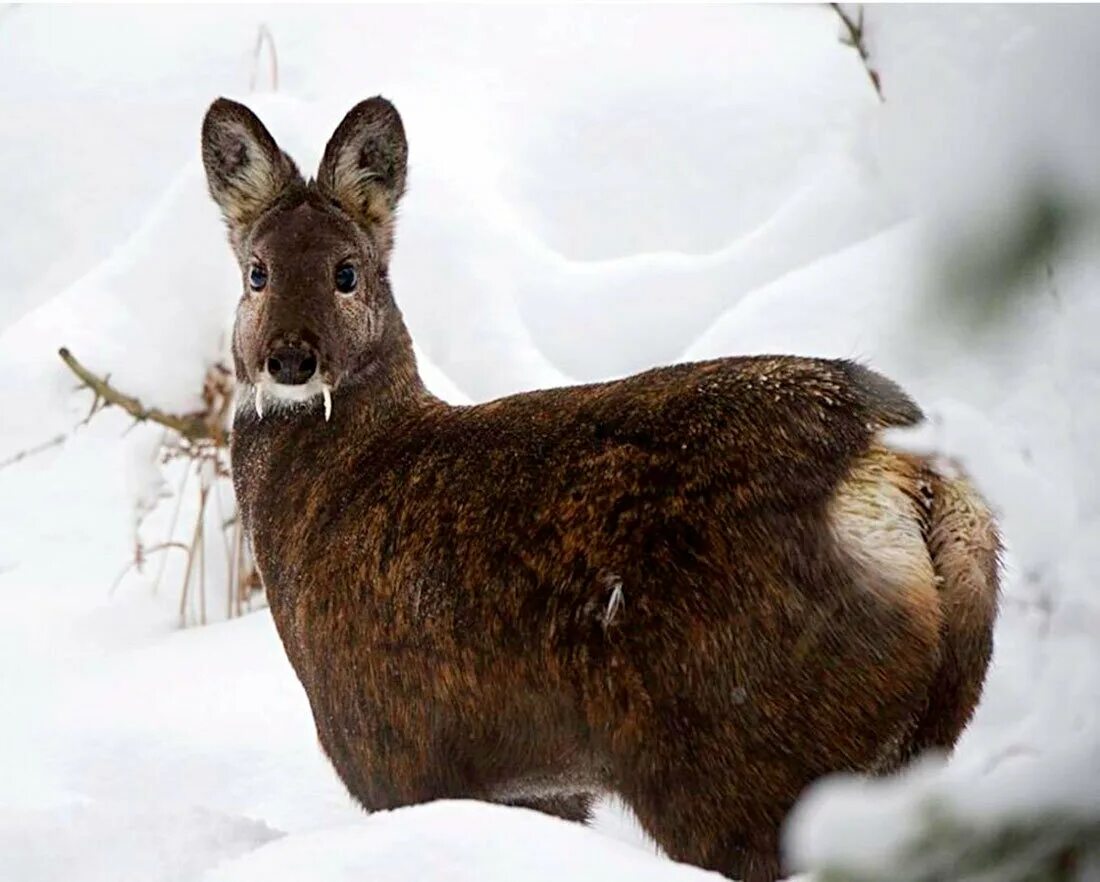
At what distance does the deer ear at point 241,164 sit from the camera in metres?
3.92

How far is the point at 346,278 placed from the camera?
369 cm

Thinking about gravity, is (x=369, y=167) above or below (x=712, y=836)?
above

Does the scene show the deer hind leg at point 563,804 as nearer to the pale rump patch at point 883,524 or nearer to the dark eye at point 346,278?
the pale rump patch at point 883,524

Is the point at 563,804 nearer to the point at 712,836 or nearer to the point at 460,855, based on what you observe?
the point at 712,836

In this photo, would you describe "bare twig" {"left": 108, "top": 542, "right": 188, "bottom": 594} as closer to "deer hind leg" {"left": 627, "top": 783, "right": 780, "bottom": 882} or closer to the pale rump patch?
"deer hind leg" {"left": 627, "top": 783, "right": 780, "bottom": 882}

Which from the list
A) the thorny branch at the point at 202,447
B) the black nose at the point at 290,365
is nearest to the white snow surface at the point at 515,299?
the thorny branch at the point at 202,447

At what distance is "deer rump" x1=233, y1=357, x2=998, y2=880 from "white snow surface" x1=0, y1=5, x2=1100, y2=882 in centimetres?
18

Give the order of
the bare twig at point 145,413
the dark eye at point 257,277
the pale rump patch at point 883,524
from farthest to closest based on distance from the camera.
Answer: the bare twig at point 145,413 < the dark eye at point 257,277 < the pale rump patch at point 883,524

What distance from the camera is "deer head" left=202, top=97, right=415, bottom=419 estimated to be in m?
3.51

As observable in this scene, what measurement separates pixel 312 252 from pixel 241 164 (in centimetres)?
46

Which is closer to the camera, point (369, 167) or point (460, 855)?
point (460, 855)

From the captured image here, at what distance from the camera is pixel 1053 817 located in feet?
4.43

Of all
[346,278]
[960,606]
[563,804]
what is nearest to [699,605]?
[960,606]

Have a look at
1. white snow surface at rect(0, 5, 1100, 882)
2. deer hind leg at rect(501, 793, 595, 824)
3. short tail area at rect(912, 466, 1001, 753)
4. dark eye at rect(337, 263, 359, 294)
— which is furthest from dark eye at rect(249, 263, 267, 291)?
short tail area at rect(912, 466, 1001, 753)
